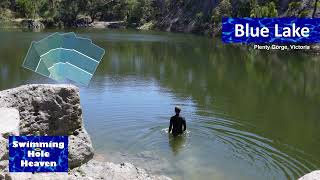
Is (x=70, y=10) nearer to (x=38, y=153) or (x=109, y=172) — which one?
(x=109, y=172)

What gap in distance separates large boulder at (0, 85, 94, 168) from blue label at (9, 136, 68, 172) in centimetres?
566

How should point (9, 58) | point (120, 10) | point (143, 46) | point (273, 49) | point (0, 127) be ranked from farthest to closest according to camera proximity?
point (120, 10)
point (143, 46)
point (273, 49)
point (9, 58)
point (0, 127)

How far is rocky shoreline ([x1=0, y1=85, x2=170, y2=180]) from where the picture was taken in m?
13.8

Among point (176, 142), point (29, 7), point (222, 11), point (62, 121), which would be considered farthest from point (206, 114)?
point (29, 7)

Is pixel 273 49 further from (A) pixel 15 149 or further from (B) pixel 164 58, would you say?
(A) pixel 15 149

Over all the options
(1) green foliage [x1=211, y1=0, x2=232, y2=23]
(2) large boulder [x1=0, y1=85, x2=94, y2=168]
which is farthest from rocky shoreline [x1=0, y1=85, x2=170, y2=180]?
(1) green foliage [x1=211, y1=0, x2=232, y2=23]

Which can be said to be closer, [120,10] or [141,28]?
[141,28]

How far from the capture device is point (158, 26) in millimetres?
121625

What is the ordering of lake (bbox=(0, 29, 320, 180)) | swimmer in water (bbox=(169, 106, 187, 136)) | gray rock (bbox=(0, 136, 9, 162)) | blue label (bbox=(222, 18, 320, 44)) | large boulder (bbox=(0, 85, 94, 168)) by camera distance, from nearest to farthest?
gray rock (bbox=(0, 136, 9, 162)) < large boulder (bbox=(0, 85, 94, 168)) < lake (bbox=(0, 29, 320, 180)) < swimmer in water (bbox=(169, 106, 187, 136)) < blue label (bbox=(222, 18, 320, 44))

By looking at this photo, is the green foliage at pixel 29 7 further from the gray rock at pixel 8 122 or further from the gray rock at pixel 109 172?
the gray rock at pixel 8 122

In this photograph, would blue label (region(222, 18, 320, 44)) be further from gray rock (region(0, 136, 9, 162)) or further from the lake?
gray rock (region(0, 136, 9, 162))

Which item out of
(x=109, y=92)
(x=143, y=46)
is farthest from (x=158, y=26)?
(x=109, y=92)

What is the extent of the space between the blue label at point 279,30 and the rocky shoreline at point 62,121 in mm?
48957

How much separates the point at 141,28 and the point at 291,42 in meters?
62.8
